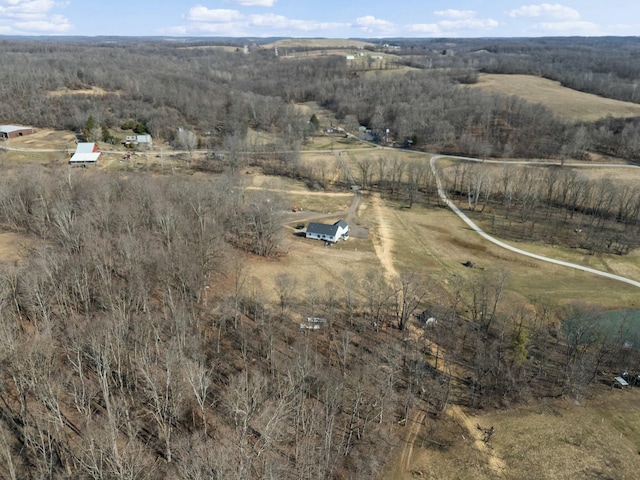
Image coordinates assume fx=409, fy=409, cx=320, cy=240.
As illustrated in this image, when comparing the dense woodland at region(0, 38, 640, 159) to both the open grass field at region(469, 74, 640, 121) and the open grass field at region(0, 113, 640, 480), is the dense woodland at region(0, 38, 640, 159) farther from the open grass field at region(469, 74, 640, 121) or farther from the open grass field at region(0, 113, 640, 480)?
the open grass field at region(0, 113, 640, 480)

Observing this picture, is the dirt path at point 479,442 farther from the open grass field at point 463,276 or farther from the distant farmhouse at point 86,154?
the distant farmhouse at point 86,154

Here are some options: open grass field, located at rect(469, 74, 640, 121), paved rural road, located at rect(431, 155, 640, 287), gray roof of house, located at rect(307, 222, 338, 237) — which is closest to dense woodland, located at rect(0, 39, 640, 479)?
paved rural road, located at rect(431, 155, 640, 287)

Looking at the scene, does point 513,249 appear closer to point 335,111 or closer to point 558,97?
point 558,97

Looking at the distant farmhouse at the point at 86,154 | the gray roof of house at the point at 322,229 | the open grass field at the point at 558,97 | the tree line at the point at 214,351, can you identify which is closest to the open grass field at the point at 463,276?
the tree line at the point at 214,351

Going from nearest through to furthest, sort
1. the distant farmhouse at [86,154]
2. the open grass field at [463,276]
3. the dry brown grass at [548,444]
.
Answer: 1. the dry brown grass at [548,444]
2. the open grass field at [463,276]
3. the distant farmhouse at [86,154]

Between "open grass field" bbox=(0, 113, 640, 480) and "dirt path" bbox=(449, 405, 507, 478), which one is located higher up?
"open grass field" bbox=(0, 113, 640, 480)

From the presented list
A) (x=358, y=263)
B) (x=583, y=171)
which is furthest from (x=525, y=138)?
(x=358, y=263)

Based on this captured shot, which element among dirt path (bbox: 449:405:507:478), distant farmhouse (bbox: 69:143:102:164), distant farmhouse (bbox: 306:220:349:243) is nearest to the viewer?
dirt path (bbox: 449:405:507:478)
